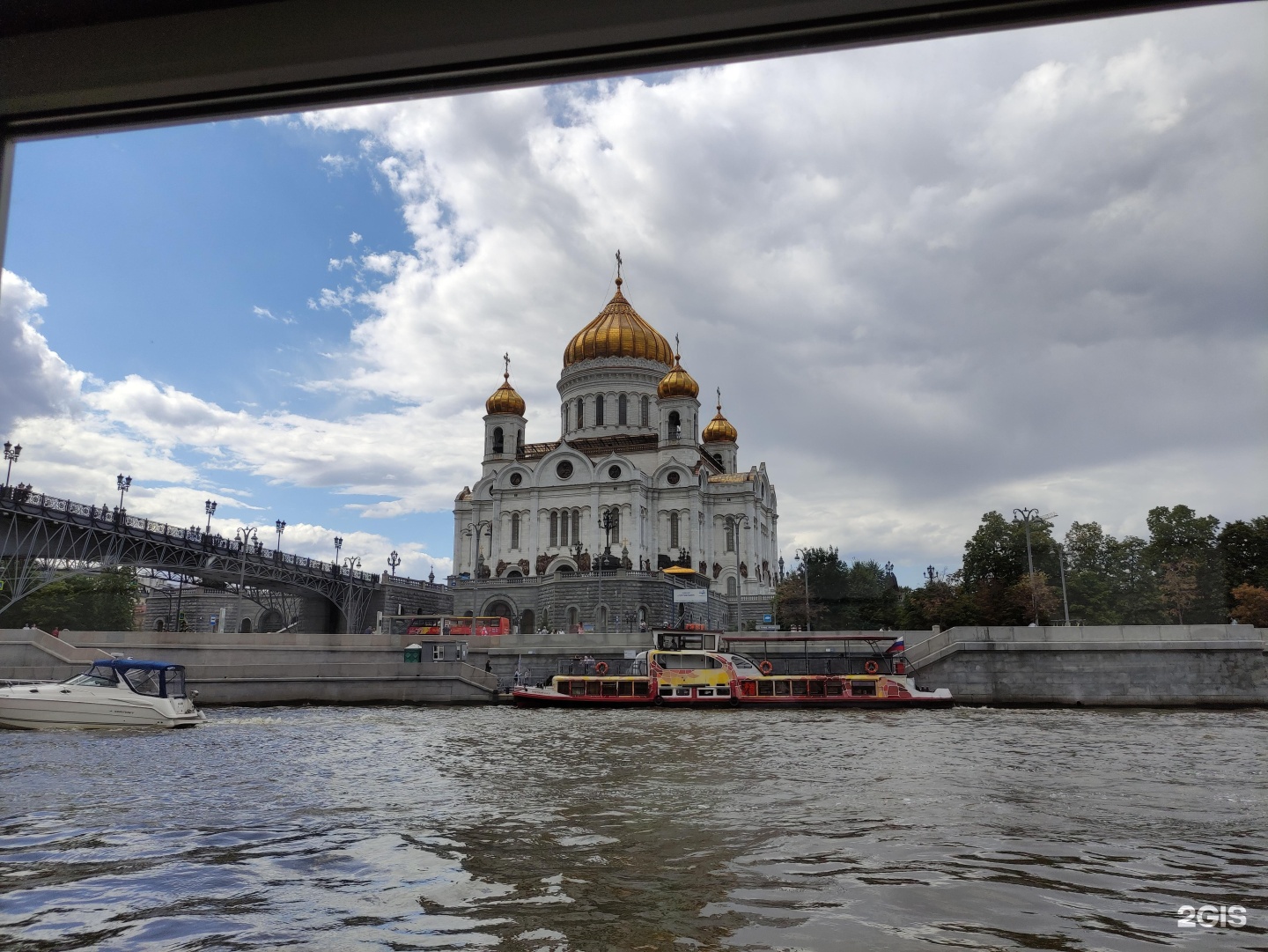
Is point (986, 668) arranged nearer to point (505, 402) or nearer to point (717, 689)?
point (717, 689)

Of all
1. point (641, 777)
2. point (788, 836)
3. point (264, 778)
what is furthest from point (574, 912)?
point (264, 778)

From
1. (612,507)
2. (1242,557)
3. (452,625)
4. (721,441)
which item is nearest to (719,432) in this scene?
(721,441)

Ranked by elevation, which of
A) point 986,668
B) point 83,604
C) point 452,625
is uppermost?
point 83,604

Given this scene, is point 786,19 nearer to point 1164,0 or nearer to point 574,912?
point 1164,0

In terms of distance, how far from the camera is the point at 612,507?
52000mm

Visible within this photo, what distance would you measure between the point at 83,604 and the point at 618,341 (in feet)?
113

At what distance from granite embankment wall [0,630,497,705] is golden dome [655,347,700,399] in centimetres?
2837

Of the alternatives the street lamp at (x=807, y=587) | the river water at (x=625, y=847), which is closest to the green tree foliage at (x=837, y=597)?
the street lamp at (x=807, y=587)

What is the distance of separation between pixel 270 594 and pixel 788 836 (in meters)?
52.3

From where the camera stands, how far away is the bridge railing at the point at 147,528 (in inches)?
1228

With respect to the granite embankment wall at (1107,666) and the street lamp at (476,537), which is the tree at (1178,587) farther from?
the street lamp at (476,537)

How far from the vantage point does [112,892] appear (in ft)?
18.7

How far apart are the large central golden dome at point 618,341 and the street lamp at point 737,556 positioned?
1219cm

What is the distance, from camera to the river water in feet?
16.5
